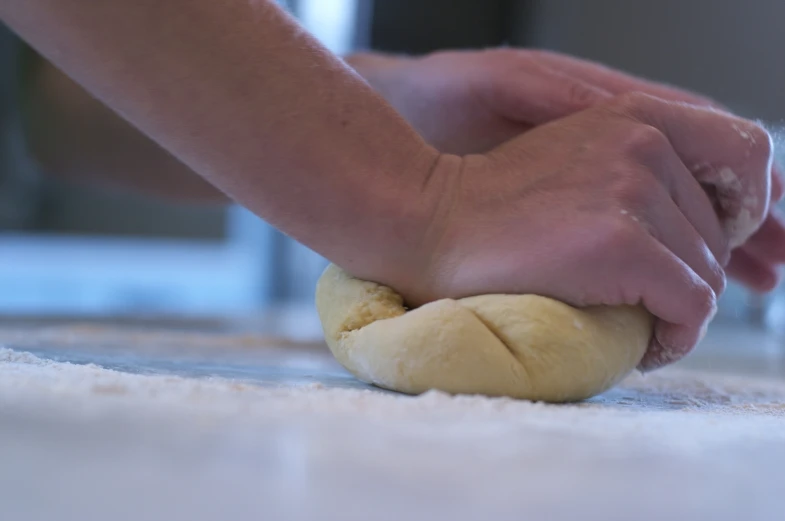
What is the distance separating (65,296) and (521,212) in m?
3.11

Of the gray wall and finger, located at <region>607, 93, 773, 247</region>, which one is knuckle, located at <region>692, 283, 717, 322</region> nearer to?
finger, located at <region>607, 93, 773, 247</region>

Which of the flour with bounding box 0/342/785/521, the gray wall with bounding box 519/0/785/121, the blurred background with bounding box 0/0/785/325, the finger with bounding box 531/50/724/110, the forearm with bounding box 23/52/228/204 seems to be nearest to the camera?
the flour with bounding box 0/342/785/521

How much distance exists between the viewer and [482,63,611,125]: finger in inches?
30.6

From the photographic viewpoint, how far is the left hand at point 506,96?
2.65 ft

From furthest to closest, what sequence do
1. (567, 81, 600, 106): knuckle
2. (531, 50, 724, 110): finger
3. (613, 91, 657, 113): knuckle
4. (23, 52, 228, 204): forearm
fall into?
(23, 52, 228, 204): forearm < (531, 50, 724, 110): finger < (567, 81, 600, 106): knuckle < (613, 91, 657, 113): knuckle

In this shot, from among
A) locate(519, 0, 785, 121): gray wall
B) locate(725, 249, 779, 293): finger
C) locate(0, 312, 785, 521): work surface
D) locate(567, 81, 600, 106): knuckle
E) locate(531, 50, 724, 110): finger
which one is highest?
locate(519, 0, 785, 121): gray wall

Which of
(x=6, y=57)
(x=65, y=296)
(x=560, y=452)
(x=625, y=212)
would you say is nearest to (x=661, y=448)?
(x=560, y=452)

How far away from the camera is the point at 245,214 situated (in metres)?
3.74

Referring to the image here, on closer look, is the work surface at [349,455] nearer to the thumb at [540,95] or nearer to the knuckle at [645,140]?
the knuckle at [645,140]

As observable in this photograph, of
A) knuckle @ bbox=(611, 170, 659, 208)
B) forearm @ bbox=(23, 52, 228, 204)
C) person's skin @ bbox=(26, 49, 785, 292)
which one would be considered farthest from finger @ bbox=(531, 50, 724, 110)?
forearm @ bbox=(23, 52, 228, 204)

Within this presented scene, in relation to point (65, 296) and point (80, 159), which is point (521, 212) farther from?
point (65, 296)

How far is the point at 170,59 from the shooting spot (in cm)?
56

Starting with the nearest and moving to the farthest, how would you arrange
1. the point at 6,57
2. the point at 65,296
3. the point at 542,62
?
the point at 542,62
the point at 6,57
the point at 65,296

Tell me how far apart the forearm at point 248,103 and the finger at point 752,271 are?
0.61 m
